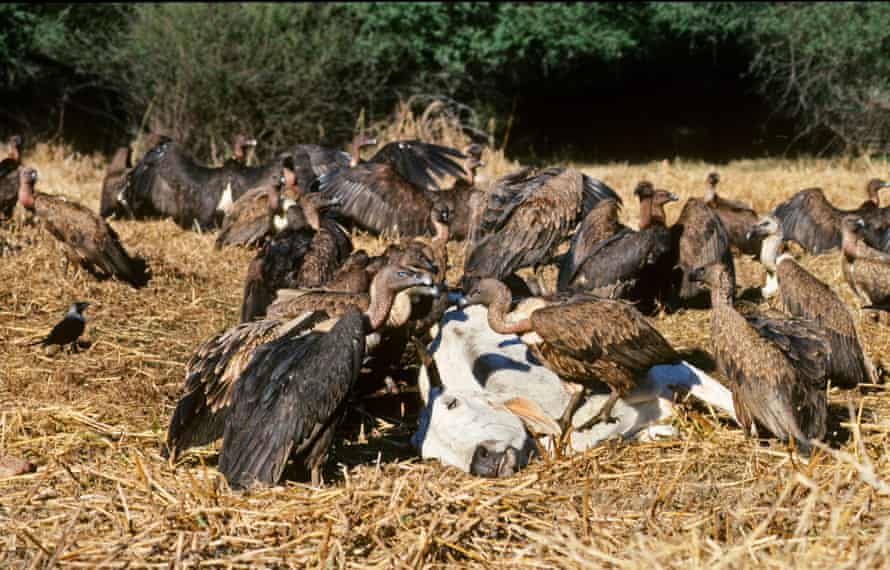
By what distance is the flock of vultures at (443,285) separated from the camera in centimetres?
480

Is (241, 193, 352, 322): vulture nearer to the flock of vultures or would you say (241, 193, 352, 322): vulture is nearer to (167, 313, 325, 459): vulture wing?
the flock of vultures

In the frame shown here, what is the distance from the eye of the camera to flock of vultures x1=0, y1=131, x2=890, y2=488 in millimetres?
4805

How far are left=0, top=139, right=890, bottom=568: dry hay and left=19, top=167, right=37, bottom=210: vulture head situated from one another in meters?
2.84

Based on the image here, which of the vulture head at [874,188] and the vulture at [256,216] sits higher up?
the vulture head at [874,188]

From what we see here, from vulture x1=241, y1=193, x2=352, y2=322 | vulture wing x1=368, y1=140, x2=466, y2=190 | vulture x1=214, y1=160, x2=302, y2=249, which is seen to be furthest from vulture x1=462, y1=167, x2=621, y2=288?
vulture wing x1=368, y1=140, x2=466, y2=190

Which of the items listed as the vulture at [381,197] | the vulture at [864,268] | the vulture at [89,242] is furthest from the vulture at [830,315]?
the vulture at [89,242]

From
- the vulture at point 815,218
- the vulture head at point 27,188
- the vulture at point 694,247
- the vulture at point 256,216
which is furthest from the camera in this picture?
the vulture at point 815,218

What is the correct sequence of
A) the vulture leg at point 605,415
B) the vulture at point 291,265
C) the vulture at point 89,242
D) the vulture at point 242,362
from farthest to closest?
the vulture at point 89,242
the vulture at point 291,265
the vulture leg at point 605,415
the vulture at point 242,362

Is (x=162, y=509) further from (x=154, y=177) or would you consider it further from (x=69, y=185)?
(x=69, y=185)

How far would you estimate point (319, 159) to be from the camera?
11.9m

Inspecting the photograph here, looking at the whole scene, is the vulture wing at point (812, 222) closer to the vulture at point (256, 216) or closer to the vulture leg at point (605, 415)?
the vulture at point (256, 216)

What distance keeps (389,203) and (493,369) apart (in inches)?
177

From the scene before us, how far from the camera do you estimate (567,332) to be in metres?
5.29

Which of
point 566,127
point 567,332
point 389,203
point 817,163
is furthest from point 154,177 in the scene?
point 566,127
